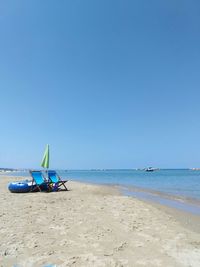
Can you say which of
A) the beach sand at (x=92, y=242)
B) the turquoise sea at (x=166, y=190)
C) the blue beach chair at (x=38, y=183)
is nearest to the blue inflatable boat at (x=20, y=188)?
the blue beach chair at (x=38, y=183)

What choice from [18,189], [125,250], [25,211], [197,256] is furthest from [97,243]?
[18,189]

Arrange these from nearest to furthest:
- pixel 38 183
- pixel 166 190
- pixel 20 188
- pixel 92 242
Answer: pixel 92 242 < pixel 20 188 < pixel 38 183 < pixel 166 190

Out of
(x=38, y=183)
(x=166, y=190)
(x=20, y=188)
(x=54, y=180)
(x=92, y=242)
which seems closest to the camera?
(x=92, y=242)

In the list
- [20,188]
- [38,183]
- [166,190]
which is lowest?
[166,190]

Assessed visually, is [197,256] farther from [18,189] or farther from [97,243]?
[18,189]

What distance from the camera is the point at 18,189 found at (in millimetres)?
15727

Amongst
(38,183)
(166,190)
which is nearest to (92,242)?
(38,183)

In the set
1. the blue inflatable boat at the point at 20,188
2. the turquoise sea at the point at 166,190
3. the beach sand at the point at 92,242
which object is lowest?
the turquoise sea at the point at 166,190

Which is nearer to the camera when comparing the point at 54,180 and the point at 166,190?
the point at 54,180

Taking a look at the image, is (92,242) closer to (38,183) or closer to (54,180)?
(38,183)

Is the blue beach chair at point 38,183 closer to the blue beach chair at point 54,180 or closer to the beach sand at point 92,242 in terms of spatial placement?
the blue beach chair at point 54,180

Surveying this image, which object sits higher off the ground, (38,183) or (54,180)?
(54,180)

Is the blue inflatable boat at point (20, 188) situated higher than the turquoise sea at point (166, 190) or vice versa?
the blue inflatable boat at point (20, 188)

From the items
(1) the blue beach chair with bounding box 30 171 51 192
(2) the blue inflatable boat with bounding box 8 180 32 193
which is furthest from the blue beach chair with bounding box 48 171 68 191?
(2) the blue inflatable boat with bounding box 8 180 32 193
